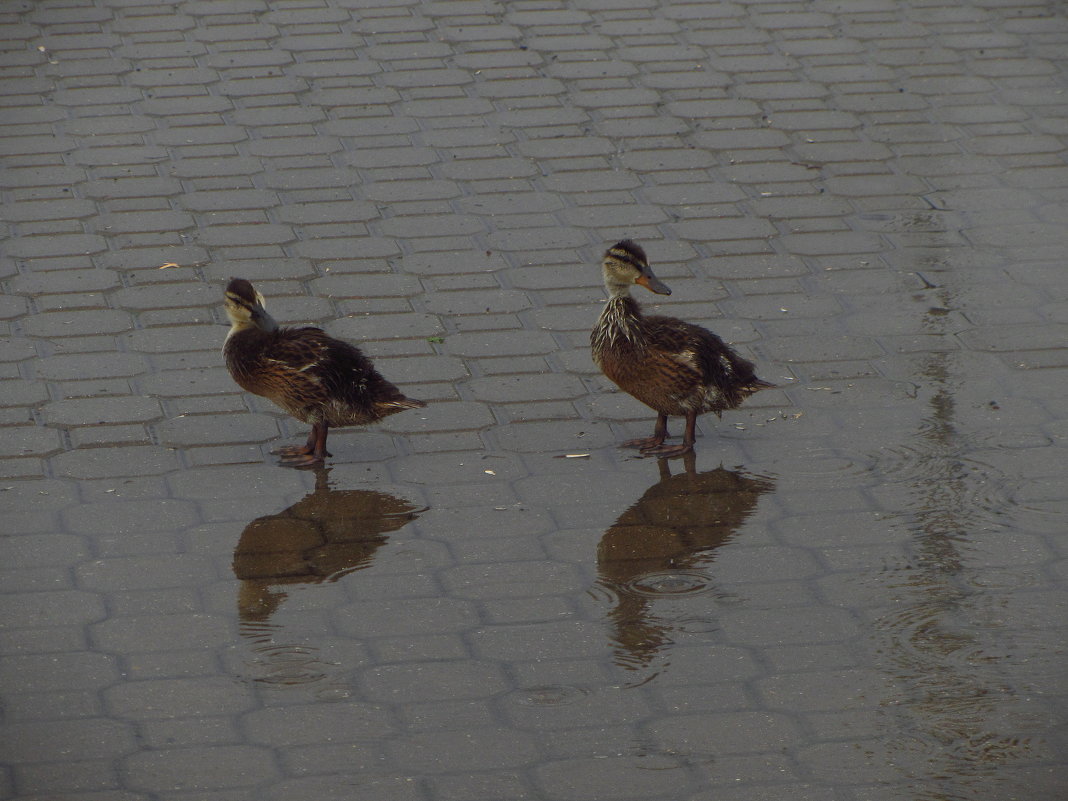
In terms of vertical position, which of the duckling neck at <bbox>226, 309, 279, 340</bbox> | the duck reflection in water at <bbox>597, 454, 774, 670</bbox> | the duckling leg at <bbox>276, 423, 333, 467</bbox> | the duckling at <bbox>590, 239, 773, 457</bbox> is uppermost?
the duckling neck at <bbox>226, 309, 279, 340</bbox>

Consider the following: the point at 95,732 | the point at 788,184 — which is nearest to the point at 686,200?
the point at 788,184

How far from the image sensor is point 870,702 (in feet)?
17.9

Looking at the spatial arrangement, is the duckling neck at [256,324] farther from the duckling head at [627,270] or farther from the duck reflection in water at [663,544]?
the duck reflection in water at [663,544]

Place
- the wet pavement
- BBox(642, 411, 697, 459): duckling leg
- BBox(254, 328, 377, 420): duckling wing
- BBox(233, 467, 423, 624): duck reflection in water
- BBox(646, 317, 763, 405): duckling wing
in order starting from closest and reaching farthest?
1. the wet pavement
2. BBox(233, 467, 423, 624): duck reflection in water
3. BBox(254, 328, 377, 420): duckling wing
4. BBox(646, 317, 763, 405): duckling wing
5. BBox(642, 411, 697, 459): duckling leg

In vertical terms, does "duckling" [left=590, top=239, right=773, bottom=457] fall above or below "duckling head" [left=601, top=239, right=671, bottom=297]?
below

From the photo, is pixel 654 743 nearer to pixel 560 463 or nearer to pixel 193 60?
pixel 560 463

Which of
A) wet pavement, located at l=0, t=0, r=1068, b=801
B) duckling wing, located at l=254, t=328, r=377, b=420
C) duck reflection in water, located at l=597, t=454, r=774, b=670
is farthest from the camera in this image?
duckling wing, located at l=254, t=328, r=377, b=420

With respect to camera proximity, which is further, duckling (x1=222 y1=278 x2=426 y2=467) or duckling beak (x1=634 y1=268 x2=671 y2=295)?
duckling beak (x1=634 y1=268 x2=671 y2=295)

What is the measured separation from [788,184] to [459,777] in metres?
6.34

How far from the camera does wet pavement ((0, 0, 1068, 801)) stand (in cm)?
534

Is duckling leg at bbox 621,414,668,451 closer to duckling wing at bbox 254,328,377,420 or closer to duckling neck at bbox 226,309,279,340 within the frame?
duckling wing at bbox 254,328,377,420

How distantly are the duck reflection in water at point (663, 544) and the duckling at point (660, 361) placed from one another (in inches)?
9.7

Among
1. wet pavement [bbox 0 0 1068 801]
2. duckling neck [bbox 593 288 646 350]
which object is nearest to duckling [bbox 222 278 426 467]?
wet pavement [bbox 0 0 1068 801]

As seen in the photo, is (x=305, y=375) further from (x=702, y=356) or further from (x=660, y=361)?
(x=702, y=356)
